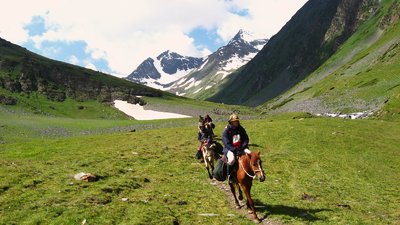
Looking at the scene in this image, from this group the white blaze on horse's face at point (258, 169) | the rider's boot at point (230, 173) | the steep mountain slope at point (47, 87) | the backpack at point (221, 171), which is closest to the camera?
the white blaze on horse's face at point (258, 169)

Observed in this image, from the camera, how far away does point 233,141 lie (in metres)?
12.8

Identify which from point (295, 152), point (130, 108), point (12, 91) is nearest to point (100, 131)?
point (295, 152)

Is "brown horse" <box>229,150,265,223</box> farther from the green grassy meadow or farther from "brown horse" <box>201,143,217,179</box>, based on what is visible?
"brown horse" <box>201,143,217,179</box>

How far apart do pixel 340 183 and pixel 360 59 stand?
140630 mm

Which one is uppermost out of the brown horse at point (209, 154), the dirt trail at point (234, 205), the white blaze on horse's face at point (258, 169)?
the white blaze on horse's face at point (258, 169)

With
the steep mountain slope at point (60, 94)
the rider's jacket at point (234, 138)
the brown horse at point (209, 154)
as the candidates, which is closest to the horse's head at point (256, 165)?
the rider's jacket at point (234, 138)

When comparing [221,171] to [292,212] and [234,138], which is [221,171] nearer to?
[234,138]

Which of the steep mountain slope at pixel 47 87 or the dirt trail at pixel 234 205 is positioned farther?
the steep mountain slope at pixel 47 87

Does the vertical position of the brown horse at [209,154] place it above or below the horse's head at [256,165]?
below

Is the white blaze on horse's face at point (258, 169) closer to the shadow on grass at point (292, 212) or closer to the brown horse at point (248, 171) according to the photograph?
the brown horse at point (248, 171)

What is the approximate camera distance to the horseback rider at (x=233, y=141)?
1234 cm

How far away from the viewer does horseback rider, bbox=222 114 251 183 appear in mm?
12344

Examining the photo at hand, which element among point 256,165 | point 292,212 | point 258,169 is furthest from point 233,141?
point 292,212

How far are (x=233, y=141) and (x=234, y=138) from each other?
203 millimetres
